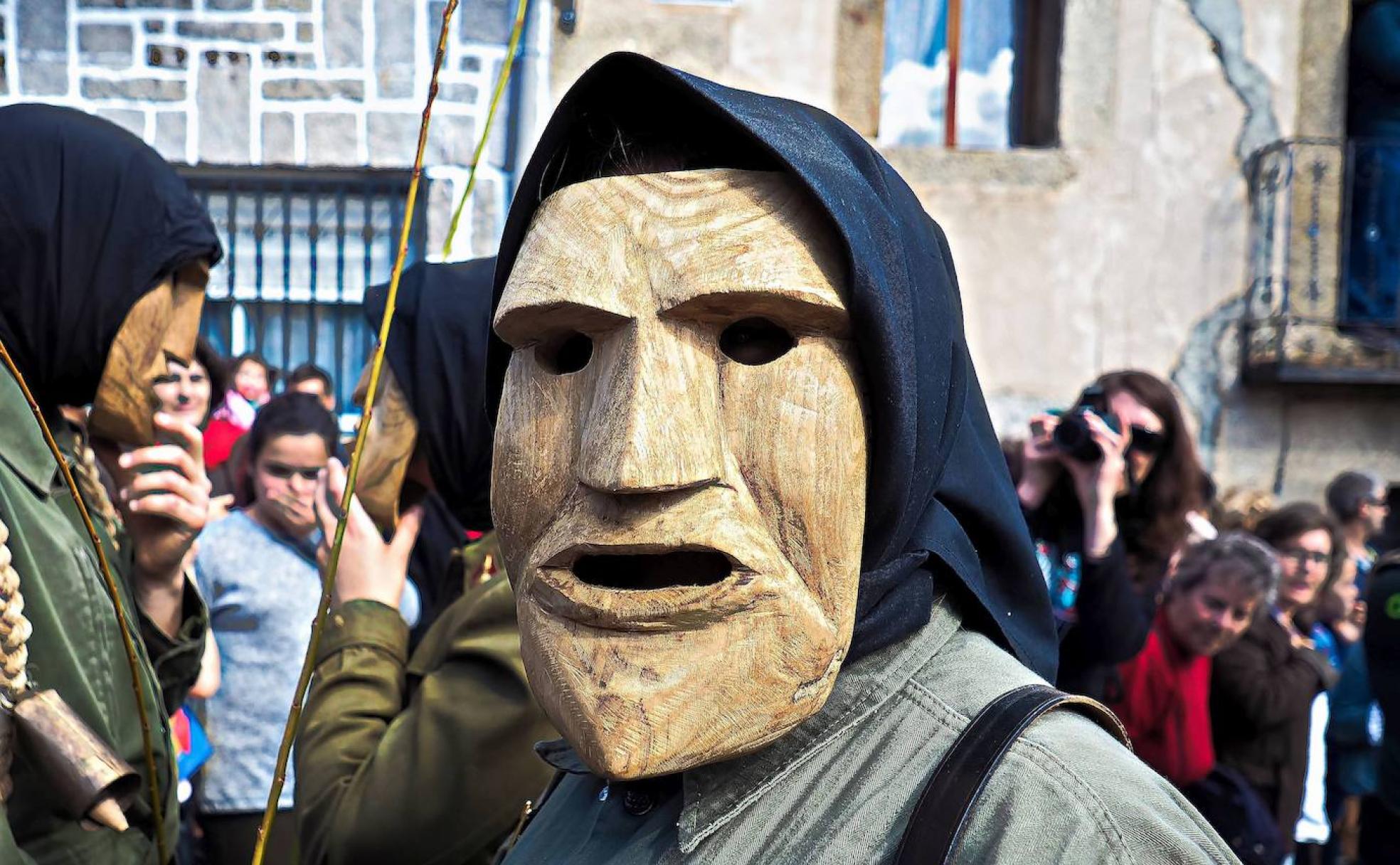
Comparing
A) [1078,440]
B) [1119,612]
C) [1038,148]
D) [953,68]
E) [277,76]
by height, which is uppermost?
[953,68]

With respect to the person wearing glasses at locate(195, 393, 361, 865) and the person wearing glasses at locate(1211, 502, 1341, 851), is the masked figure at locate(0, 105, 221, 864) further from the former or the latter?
the person wearing glasses at locate(1211, 502, 1341, 851)

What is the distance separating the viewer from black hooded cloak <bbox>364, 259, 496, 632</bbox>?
8.03ft

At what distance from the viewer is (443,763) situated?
197 cm

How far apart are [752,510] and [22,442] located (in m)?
1.23

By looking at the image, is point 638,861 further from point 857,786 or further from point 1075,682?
point 1075,682

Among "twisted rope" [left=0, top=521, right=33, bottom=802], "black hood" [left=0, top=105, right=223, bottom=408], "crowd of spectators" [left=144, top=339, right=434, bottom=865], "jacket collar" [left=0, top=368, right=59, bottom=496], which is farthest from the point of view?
"crowd of spectators" [left=144, top=339, right=434, bottom=865]

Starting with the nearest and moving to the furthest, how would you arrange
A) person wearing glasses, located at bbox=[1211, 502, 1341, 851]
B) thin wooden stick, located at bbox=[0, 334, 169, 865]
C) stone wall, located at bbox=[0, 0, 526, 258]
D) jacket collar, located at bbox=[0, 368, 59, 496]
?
1. thin wooden stick, located at bbox=[0, 334, 169, 865]
2. jacket collar, located at bbox=[0, 368, 59, 496]
3. person wearing glasses, located at bbox=[1211, 502, 1341, 851]
4. stone wall, located at bbox=[0, 0, 526, 258]

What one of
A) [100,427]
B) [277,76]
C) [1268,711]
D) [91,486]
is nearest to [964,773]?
[91,486]

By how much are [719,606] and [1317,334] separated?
7525 mm

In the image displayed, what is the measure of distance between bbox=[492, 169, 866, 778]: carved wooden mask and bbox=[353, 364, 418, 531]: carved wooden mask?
3.88ft

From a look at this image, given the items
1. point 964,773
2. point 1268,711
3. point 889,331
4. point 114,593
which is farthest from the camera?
point 1268,711

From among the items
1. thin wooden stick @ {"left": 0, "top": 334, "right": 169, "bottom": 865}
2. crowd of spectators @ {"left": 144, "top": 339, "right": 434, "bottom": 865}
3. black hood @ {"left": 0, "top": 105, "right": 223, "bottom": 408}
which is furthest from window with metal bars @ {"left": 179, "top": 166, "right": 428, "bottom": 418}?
thin wooden stick @ {"left": 0, "top": 334, "right": 169, "bottom": 865}

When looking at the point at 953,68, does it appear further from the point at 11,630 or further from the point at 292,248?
the point at 11,630

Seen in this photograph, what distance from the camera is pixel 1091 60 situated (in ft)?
24.9
